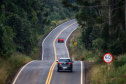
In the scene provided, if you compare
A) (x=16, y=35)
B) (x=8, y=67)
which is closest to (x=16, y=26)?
(x=16, y=35)

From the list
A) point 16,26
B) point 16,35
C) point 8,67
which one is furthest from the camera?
point 16,35

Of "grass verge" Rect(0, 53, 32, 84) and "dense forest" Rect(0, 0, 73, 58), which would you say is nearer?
"grass verge" Rect(0, 53, 32, 84)

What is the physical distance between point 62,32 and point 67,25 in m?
10.1

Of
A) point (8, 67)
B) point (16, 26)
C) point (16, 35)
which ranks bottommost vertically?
point (8, 67)

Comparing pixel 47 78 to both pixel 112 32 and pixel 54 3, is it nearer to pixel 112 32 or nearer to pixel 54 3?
pixel 112 32

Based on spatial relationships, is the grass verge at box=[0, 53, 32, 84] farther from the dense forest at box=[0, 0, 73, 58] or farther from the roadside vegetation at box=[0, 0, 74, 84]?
the dense forest at box=[0, 0, 73, 58]

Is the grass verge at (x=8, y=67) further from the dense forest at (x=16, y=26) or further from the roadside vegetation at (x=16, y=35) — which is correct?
the dense forest at (x=16, y=26)

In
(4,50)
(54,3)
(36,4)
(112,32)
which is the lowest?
(4,50)

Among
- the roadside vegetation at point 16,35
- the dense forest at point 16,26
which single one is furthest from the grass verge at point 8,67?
the dense forest at point 16,26

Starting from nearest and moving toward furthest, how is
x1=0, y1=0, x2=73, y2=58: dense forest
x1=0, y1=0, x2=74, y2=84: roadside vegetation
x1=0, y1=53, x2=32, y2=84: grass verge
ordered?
x1=0, y1=53, x2=32, y2=84: grass verge < x1=0, y1=0, x2=74, y2=84: roadside vegetation < x1=0, y1=0, x2=73, y2=58: dense forest

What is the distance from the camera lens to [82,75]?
77.9ft

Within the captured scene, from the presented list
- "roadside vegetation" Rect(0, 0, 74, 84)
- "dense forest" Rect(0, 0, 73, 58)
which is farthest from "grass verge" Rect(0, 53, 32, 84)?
"dense forest" Rect(0, 0, 73, 58)

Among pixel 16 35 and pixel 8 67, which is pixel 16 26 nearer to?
pixel 16 35

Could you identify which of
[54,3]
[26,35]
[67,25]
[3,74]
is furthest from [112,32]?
[54,3]
